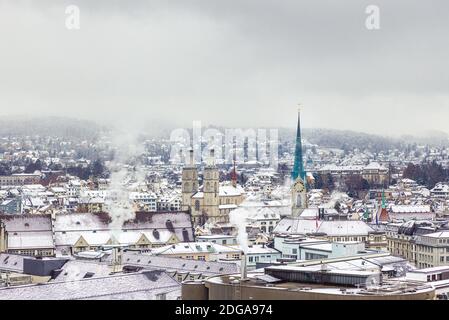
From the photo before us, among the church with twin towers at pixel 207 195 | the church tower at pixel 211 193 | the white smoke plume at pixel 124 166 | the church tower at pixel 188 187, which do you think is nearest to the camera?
the church with twin towers at pixel 207 195

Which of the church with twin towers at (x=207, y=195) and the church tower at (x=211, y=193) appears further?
the church tower at (x=211, y=193)

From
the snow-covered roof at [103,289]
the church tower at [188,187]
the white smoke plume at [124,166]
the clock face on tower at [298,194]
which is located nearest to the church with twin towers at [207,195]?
Result: the church tower at [188,187]

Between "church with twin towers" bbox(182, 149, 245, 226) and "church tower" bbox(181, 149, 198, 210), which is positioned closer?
"church with twin towers" bbox(182, 149, 245, 226)

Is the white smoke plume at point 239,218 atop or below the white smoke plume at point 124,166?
below

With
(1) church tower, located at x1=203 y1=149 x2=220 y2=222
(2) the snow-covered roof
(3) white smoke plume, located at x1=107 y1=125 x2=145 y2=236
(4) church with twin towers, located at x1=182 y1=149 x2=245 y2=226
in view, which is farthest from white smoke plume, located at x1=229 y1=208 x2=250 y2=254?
(2) the snow-covered roof

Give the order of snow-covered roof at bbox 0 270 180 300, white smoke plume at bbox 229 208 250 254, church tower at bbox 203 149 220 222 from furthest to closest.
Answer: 1. church tower at bbox 203 149 220 222
2. white smoke plume at bbox 229 208 250 254
3. snow-covered roof at bbox 0 270 180 300

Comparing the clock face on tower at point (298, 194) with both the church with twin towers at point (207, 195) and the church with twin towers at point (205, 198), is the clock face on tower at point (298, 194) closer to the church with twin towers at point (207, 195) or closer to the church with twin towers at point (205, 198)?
the church with twin towers at point (207, 195)

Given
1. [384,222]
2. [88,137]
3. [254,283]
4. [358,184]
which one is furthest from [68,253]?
[358,184]

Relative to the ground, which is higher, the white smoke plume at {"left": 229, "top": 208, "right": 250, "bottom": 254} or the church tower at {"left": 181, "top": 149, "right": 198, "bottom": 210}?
the church tower at {"left": 181, "top": 149, "right": 198, "bottom": 210}

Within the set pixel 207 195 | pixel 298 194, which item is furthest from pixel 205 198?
pixel 298 194

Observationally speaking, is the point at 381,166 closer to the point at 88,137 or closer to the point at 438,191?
the point at 438,191

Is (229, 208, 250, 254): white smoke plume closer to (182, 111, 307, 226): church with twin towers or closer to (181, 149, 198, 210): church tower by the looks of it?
(182, 111, 307, 226): church with twin towers
